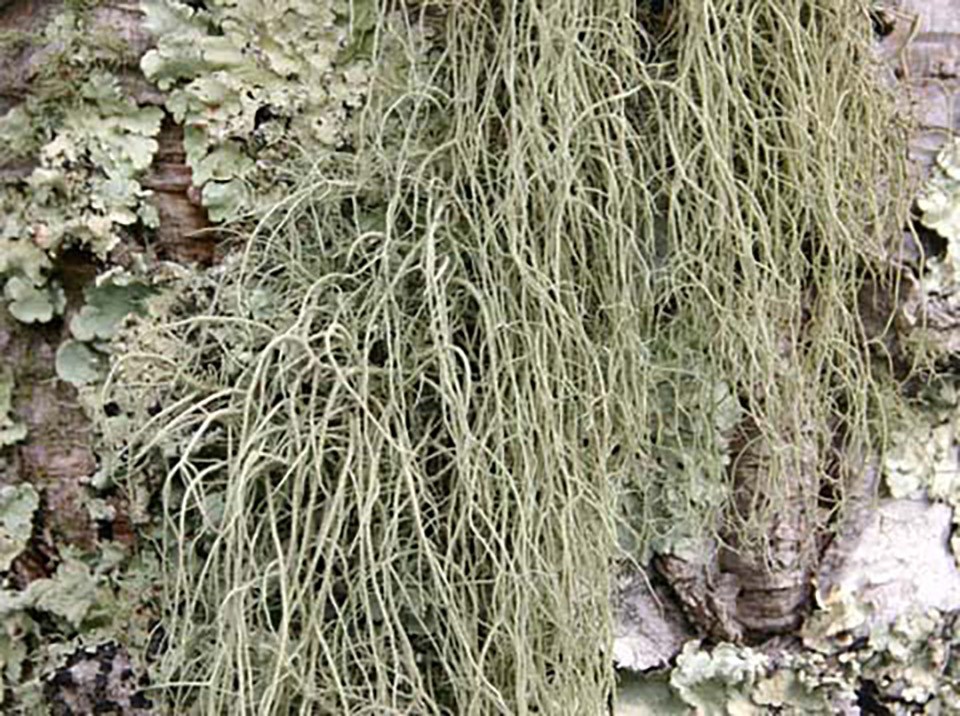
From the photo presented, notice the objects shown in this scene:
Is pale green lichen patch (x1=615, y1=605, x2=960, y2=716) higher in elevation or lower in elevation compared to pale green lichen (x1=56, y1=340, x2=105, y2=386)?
lower

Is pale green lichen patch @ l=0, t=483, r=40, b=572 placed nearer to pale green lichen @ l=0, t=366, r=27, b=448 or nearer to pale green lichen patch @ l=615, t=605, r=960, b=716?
pale green lichen @ l=0, t=366, r=27, b=448

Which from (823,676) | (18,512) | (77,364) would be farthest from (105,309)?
(823,676)

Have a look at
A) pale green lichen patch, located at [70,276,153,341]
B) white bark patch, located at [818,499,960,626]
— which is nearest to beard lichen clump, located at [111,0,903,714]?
pale green lichen patch, located at [70,276,153,341]

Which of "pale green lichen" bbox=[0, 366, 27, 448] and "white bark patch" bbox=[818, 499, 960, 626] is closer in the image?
"pale green lichen" bbox=[0, 366, 27, 448]

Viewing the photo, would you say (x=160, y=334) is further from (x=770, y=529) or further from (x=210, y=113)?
(x=770, y=529)

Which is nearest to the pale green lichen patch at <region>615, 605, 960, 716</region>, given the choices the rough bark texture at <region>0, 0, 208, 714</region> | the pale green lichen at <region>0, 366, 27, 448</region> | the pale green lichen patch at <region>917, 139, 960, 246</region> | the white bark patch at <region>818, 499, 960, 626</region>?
the white bark patch at <region>818, 499, 960, 626</region>

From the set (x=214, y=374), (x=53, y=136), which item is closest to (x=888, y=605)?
(x=214, y=374)

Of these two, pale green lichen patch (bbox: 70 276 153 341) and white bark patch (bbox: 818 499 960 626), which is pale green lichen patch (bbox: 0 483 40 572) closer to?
pale green lichen patch (bbox: 70 276 153 341)

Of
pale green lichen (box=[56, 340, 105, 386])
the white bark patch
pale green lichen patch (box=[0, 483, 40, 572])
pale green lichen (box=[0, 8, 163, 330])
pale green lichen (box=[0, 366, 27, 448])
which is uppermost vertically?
pale green lichen (box=[0, 8, 163, 330])

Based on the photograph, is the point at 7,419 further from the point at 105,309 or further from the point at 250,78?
the point at 250,78

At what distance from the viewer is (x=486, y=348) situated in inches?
40.3

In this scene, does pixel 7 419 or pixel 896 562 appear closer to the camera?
pixel 7 419

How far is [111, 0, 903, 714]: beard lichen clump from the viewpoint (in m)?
0.96

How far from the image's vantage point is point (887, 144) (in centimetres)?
116
